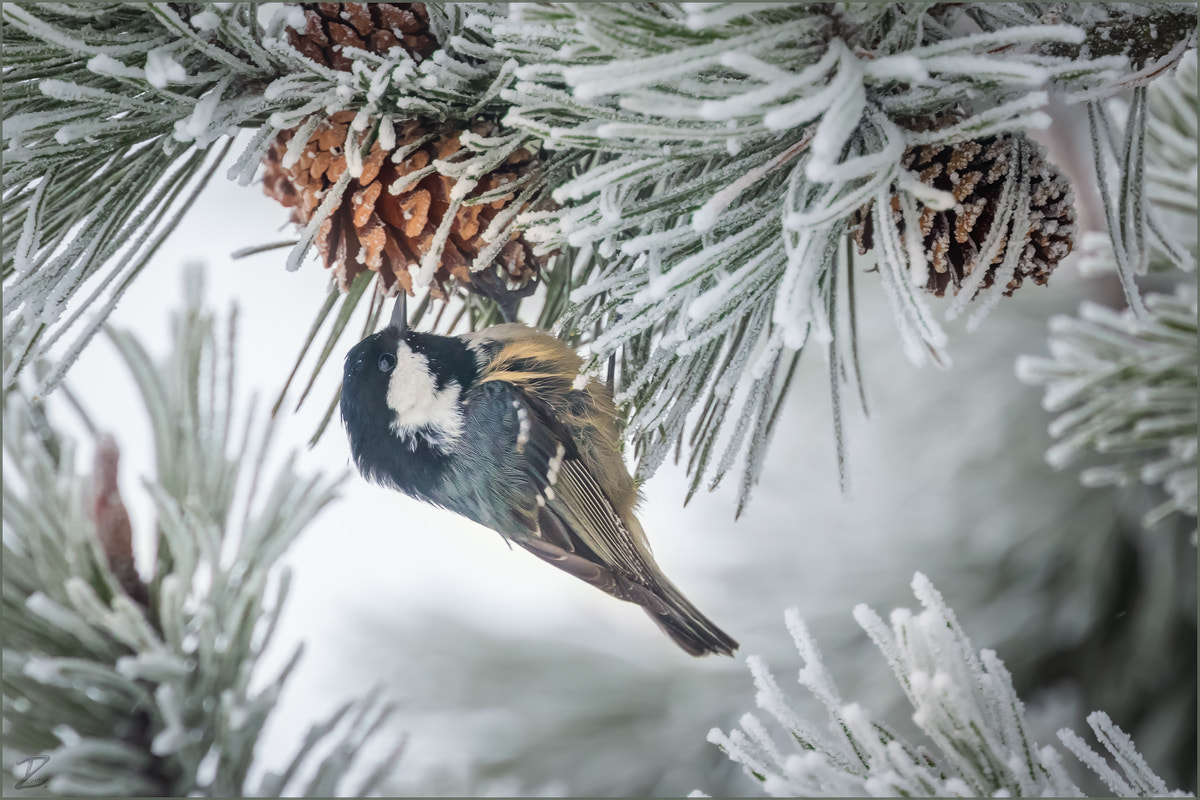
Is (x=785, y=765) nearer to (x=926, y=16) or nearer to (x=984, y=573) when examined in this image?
(x=926, y=16)

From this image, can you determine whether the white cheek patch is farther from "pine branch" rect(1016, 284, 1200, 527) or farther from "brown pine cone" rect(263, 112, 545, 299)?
"pine branch" rect(1016, 284, 1200, 527)

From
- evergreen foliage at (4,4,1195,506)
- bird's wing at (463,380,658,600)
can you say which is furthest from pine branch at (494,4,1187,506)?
bird's wing at (463,380,658,600)

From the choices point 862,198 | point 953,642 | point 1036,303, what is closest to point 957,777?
point 953,642

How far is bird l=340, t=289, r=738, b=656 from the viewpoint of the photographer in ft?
1.43

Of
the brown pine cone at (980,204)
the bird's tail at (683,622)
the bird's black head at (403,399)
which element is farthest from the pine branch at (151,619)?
the brown pine cone at (980,204)

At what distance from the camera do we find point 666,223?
36 cm

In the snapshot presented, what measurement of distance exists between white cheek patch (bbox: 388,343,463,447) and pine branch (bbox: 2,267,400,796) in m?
0.07

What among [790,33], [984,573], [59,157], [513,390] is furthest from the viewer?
[984,573]

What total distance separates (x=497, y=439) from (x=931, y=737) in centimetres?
26

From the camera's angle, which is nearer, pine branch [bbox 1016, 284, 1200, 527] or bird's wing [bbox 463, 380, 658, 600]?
pine branch [bbox 1016, 284, 1200, 527]

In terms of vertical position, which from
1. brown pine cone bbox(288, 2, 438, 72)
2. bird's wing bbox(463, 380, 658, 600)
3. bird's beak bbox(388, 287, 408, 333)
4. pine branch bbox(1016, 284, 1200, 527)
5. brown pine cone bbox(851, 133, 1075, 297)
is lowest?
pine branch bbox(1016, 284, 1200, 527)

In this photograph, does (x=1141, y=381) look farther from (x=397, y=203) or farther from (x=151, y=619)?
(x=151, y=619)

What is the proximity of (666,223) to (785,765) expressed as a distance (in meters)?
0.22

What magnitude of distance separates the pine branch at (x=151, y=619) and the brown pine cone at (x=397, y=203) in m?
0.11
